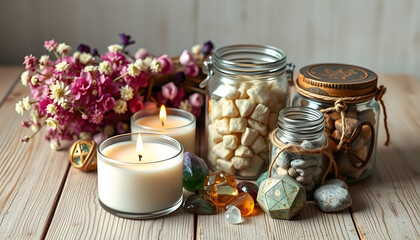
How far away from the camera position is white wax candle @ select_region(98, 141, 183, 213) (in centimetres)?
96

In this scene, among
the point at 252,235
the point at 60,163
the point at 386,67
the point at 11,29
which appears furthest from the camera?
the point at 386,67

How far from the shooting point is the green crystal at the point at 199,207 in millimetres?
996

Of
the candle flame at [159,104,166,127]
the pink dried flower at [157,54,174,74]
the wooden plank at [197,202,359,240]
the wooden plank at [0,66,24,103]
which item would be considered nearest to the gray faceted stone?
the wooden plank at [197,202,359,240]

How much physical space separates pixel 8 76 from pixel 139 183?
91 cm

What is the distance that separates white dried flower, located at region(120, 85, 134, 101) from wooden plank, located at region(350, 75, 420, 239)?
0.47 meters

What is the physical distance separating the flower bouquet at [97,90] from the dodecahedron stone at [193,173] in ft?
0.68

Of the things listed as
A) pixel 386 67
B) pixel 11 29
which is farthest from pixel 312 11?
pixel 11 29

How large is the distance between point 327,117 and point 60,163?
0.54m

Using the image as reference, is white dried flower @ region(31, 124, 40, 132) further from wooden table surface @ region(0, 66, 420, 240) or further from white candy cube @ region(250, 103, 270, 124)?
white candy cube @ region(250, 103, 270, 124)

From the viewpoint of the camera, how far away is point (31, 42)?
189cm

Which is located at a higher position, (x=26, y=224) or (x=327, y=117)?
(x=327, y=117)

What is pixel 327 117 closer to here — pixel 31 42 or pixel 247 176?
pixel 247 176

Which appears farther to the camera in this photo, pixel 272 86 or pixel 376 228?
pixel 272 86

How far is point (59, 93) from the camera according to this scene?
3.68 feet
